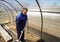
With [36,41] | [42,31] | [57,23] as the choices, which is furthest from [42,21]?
[57,23]

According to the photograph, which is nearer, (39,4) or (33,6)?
(39,4)

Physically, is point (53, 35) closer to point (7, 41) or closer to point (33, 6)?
point (7, 41)

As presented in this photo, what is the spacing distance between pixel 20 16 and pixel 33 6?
1910mm

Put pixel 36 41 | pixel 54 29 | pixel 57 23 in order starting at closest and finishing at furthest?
pixel 57 23, pixel 54 29, pixel 36 41

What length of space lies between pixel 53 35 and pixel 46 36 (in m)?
0.80

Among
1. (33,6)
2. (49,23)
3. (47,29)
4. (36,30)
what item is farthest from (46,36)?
(33,6)

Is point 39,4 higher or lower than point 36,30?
higher


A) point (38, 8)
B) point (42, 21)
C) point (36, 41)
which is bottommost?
point (36, 41)

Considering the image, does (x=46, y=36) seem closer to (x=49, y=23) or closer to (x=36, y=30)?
(x=49, y=23)

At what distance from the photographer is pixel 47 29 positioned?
6586 millimetres

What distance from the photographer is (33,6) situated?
820cm

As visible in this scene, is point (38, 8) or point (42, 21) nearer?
point (42, 21)

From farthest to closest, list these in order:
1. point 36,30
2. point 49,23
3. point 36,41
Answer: point 36,30 < point 36,41 < point 49,23

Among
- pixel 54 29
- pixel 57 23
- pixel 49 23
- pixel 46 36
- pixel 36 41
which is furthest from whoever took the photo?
pixel 36 41
